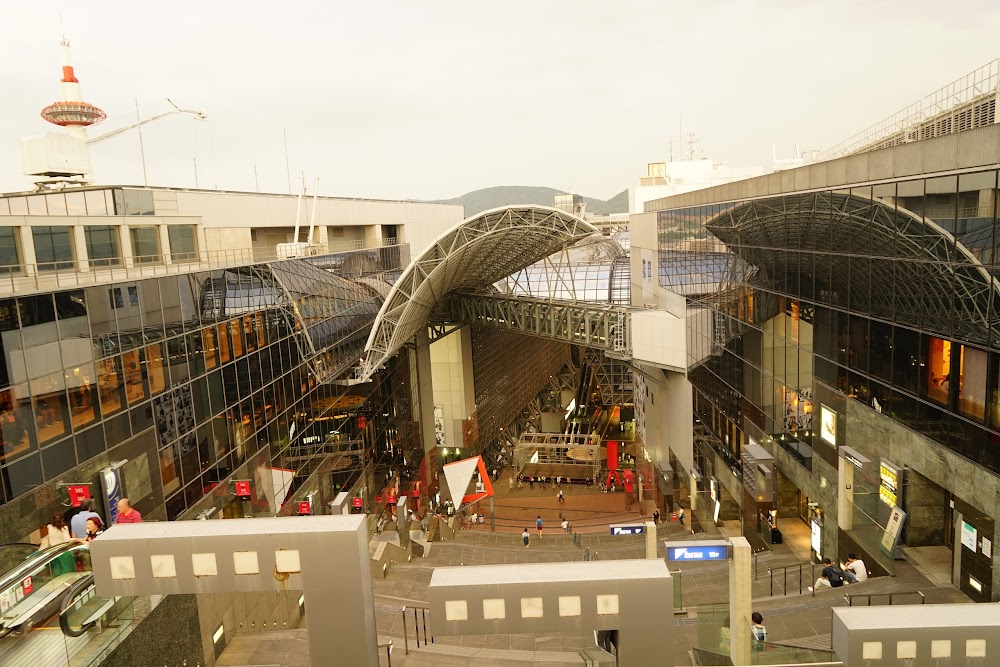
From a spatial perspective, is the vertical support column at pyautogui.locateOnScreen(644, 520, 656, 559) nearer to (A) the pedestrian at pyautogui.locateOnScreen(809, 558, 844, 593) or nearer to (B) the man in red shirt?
(A) the pedestrian at pyautogui.locateOnScreen(809, 558, 844, 593)

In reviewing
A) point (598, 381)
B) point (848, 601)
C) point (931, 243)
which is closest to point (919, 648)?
point (848, 601)

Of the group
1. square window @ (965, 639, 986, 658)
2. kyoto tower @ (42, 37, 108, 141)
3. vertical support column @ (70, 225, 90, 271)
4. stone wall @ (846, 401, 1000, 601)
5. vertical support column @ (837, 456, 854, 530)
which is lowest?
vertical support column @ (837, 456, 854, 530)

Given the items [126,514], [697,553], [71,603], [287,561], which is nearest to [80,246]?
[126,514]

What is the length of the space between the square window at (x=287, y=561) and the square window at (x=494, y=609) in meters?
2.10

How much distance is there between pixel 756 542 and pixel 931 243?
1351 cm

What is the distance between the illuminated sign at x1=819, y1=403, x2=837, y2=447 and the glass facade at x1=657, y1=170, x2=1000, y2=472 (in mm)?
678

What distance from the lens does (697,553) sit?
14820mm

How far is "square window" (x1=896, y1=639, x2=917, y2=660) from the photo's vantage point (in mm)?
6816

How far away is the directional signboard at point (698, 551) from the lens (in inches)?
573

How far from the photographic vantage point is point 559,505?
40.8 metres

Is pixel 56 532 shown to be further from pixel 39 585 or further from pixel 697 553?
pixel 697 553

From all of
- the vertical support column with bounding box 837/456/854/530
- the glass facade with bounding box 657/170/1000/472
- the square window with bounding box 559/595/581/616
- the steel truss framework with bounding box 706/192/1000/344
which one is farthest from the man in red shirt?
the steel truss framework with bounding box 706/192/1000/344

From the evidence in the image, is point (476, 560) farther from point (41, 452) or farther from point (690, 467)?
point (41, 452)

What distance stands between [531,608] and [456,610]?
0.80 meters
